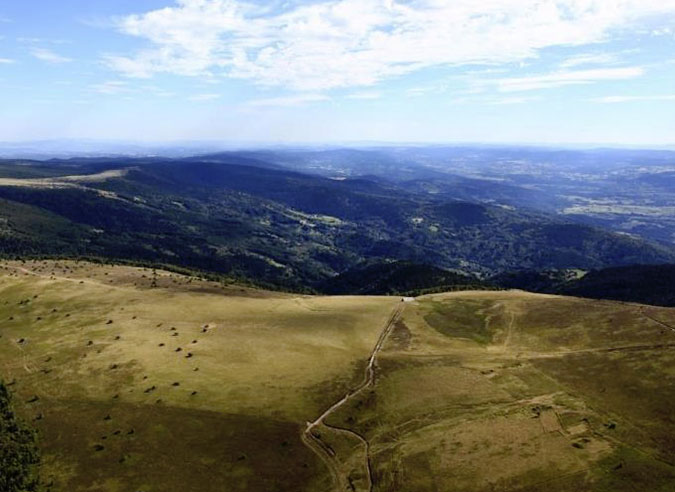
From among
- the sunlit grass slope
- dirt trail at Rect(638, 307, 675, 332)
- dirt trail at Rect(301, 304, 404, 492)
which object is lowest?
dirt trail at Rect(301, 304, 404, 492)

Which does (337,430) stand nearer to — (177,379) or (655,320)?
(177,379)

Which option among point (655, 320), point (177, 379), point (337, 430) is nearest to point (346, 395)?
point (337, 430)

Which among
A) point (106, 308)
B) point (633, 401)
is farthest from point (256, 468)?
point (106, 308)

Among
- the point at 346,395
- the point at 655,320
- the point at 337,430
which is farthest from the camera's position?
the point at 655,320

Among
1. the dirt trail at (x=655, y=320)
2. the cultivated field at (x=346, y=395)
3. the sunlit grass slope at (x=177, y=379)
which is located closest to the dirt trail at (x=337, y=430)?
the cultivated field at (x=346, y=395)

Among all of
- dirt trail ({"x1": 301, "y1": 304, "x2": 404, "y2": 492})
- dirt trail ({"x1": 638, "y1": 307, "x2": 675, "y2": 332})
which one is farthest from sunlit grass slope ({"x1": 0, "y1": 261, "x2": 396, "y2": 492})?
dirt trail ({"x1": 638, "y1": 307, "x2": 675, "y2": 332})

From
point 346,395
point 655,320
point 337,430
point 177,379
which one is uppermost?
point 655,320

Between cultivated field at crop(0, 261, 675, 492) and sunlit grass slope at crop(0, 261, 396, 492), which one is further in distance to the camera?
sunlit grass slope at crop(0, 261, 396, 492)

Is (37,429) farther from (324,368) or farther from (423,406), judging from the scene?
(423,406)

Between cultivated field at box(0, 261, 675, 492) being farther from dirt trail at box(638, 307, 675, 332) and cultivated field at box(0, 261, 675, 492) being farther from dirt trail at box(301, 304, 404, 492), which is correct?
dirt trail at box(638, 307, 675, 332)

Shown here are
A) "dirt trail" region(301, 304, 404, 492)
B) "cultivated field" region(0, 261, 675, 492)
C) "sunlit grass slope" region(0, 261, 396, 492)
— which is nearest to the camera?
"dirt trail" region(301, 304, 404, 492)
